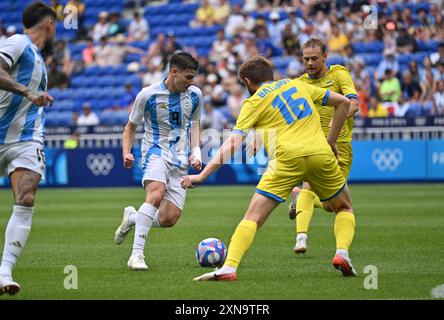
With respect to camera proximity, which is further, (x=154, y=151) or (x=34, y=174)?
(x=154, y=151)

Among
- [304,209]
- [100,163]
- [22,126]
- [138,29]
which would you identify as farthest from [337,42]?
[22,126]

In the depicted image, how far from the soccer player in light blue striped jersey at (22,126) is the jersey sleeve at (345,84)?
3651 mm

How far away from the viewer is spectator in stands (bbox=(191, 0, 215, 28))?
29.2 meters

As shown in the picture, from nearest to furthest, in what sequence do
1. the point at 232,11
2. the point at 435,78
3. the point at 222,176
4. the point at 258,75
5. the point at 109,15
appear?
the point at 258,75 < the point at 435,78 < the point at 222,176 < the point at 232,11 < the point at 109,15

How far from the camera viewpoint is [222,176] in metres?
24.3

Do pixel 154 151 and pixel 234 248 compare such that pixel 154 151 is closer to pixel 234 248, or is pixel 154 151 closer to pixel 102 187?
pixel 234 248

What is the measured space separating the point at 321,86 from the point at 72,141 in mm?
14924

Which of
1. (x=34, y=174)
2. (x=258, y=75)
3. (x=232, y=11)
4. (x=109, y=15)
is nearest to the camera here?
(x=34, y=174)

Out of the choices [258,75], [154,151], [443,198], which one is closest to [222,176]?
[443,198]

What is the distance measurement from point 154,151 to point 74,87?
2009 centimetres

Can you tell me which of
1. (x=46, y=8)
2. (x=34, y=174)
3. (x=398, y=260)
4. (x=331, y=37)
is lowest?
(x=398, y=260)

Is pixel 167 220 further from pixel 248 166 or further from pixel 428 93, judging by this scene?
pixel 428 93

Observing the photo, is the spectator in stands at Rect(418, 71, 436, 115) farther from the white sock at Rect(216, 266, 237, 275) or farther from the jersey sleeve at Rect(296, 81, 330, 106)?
the white sock at Rect(216, 266, 237, 275)

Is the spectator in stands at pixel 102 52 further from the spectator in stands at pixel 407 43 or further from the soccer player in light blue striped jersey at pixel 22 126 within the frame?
the soccer player in light blue striped jersey at pixel 22 126
